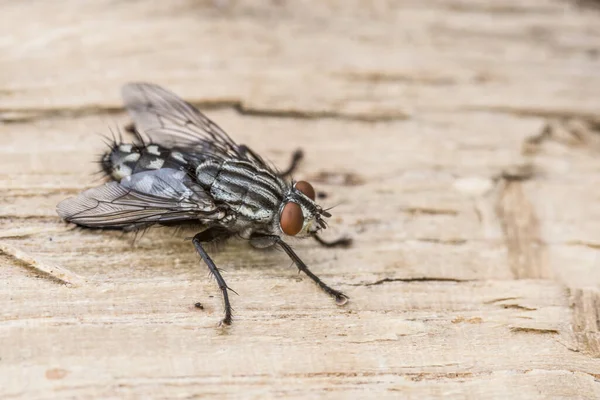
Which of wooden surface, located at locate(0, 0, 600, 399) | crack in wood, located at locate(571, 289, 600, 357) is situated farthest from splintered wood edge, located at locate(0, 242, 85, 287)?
crack in wood, located at locate(571, 289, 600, 357)

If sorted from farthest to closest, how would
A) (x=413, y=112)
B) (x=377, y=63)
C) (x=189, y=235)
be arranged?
(x=377, y=63) < (x=413, y=112) < (x=189, y=235)

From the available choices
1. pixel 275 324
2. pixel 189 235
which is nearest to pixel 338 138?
pixel 189 235

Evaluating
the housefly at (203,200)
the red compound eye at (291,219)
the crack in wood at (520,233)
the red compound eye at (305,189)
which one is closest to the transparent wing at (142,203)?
the housefly at (203,200)

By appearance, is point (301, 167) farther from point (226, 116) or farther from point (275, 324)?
point (275, 324)

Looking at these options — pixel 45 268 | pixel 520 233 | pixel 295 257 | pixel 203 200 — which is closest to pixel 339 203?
pixel 295 257

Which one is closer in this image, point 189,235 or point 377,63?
point 189,235

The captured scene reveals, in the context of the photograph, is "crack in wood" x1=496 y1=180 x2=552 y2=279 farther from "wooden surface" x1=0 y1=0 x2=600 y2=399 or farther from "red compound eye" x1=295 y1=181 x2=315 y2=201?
"red compound eye" x1=295 y1=181 x2=315 y2=201

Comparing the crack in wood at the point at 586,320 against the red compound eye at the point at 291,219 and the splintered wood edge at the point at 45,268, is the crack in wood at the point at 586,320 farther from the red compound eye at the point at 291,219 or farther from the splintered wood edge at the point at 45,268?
the splintered wood edge at the point at 45,268
